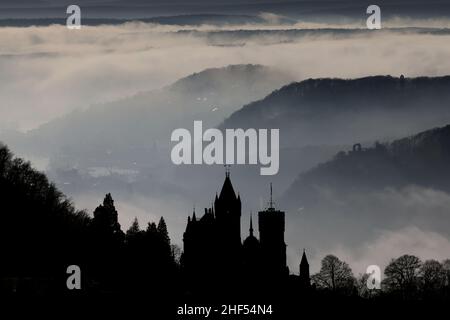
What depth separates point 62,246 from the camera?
162125 mm

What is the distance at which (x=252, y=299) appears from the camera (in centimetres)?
14488

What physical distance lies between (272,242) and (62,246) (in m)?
33.5

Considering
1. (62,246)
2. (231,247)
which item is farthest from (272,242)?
(62,246)

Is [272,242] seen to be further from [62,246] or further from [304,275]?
[62,246]

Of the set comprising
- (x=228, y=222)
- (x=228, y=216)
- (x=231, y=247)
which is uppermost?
(x=228, y=216)

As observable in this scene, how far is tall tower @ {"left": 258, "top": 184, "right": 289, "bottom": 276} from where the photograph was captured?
581ft

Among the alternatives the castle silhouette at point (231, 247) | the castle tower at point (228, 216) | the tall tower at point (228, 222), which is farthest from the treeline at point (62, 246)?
the castle tower at point (228, 216)

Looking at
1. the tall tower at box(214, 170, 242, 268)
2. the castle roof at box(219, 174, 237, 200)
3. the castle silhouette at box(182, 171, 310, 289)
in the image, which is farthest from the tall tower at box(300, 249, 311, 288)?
the castle roof at box(219, 174, 237, 200)

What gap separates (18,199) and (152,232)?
82.6 ft

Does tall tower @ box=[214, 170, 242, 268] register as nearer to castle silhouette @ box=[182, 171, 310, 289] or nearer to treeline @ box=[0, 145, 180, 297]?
castle silhouette @ box=[182, 171, 310, 289]

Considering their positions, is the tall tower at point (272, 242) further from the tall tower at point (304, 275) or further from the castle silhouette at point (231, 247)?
the tall tower at point (304, 275)
